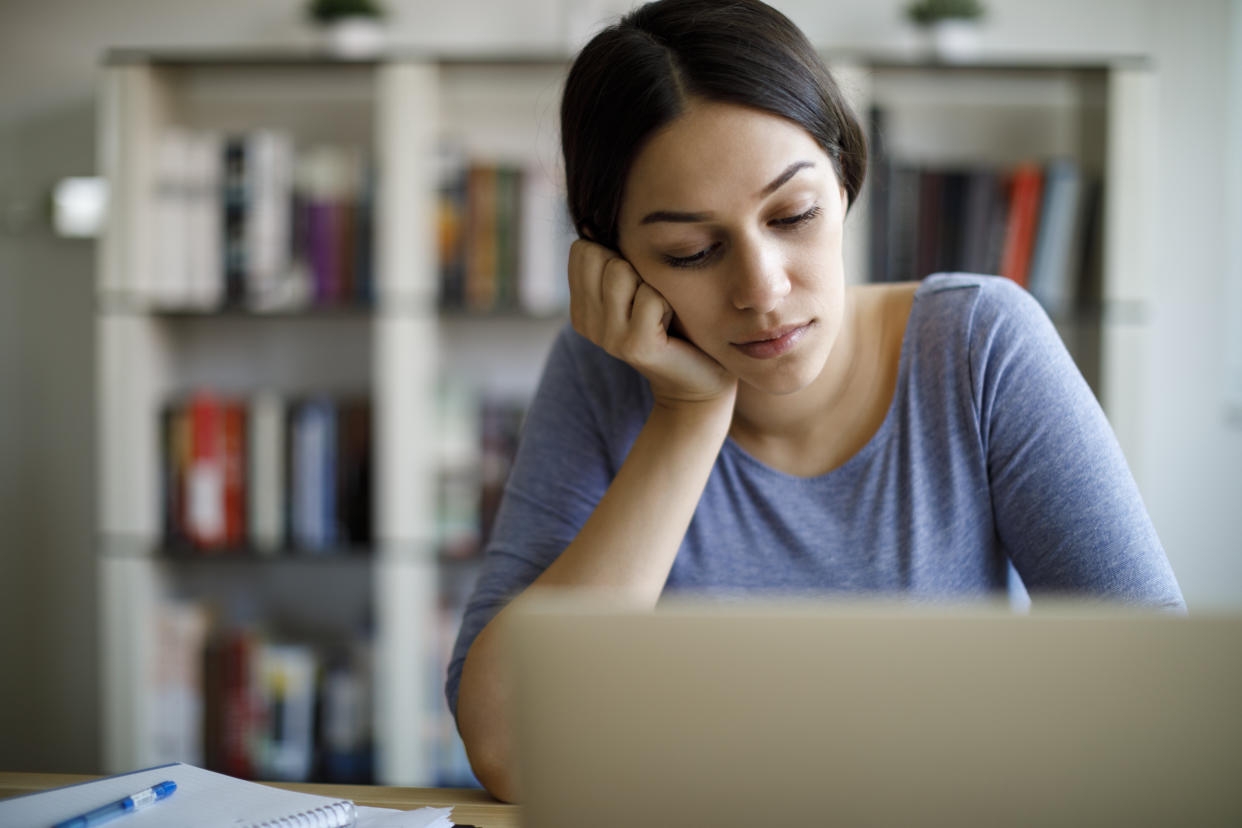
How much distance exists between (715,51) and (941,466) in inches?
18.6

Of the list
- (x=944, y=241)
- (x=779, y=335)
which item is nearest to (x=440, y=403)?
(x=944, y=241)

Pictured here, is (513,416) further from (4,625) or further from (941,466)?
(4,625)

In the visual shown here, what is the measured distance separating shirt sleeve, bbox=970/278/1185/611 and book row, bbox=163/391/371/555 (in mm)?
1442

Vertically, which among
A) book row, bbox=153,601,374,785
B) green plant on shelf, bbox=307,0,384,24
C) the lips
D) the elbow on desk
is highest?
green plant on shelf, bbox=307,0,384,24

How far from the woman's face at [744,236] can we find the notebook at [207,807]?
19.6 inches

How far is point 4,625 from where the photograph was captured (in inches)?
92.7

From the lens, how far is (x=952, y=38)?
200 centimetres

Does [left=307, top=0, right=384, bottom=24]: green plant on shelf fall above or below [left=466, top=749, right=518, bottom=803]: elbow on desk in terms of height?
above

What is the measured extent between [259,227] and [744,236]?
4.85 ft

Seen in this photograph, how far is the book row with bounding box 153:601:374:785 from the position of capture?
2031 millimetres

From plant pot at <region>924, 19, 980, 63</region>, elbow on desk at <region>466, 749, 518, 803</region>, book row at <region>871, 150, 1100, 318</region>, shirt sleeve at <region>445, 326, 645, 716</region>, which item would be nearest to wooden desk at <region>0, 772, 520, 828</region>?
elbow on desk at <region>466, 749, 518, 803</region>

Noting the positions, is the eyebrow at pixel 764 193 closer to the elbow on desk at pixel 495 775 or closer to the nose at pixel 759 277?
the nose at pixel 759 277

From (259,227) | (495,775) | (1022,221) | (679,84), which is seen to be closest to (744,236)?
(679,84)

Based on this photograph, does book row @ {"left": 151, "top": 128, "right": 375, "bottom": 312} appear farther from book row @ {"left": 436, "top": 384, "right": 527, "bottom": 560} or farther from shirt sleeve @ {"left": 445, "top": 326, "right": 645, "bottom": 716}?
shirt sleeve @ {"left": 445, "top": 326, "right": 645, "bottom": 716}
